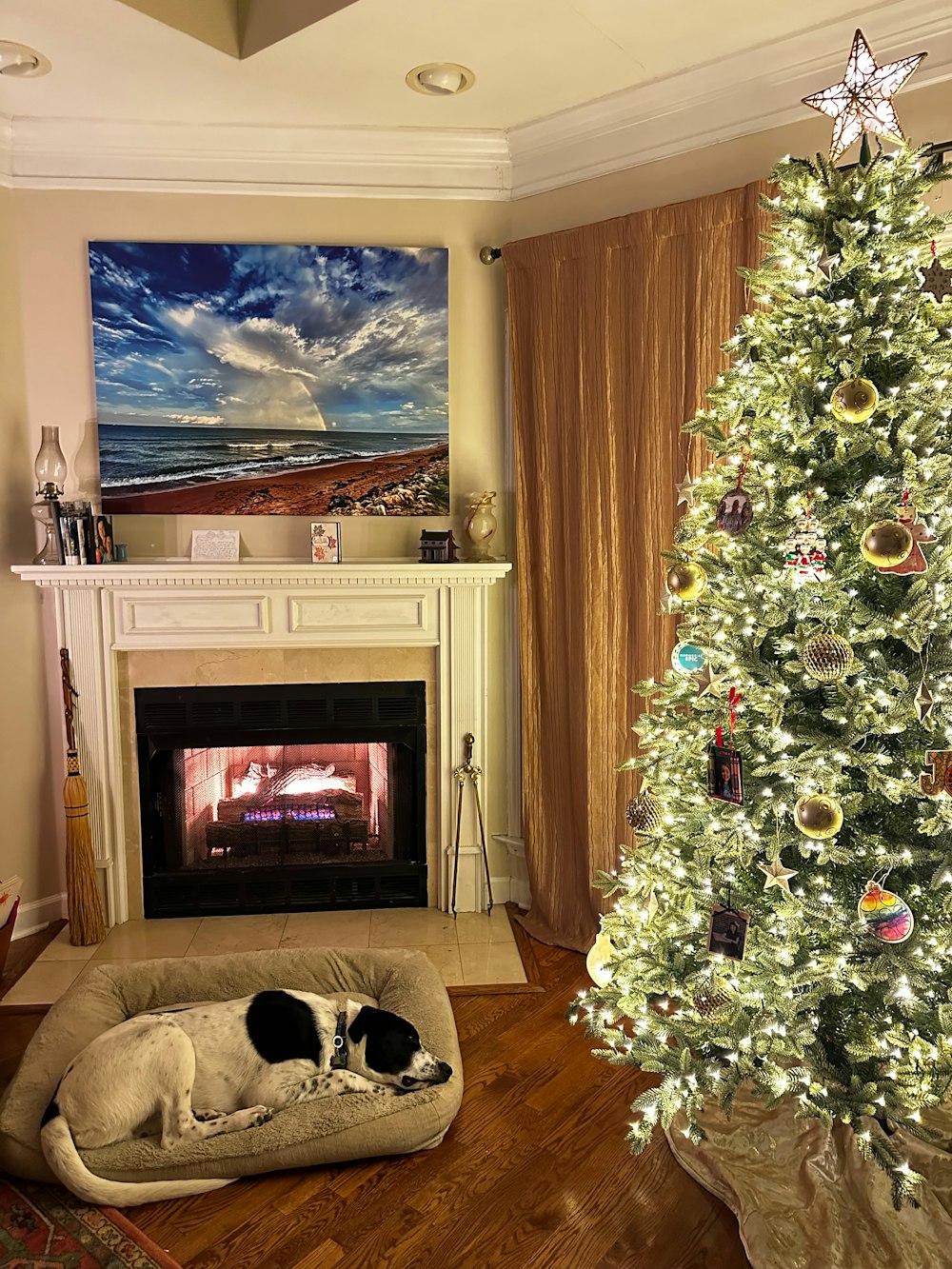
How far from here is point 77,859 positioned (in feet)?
10.9

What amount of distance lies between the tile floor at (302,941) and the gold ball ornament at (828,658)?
5.88 ft

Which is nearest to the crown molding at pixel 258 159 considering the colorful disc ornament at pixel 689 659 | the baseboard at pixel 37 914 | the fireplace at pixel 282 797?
the fireplace at pixel 282 797

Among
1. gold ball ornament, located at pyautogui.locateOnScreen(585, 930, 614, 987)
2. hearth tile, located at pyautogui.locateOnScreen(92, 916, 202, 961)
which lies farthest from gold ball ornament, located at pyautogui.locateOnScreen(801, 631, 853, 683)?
hearth tile, located at pyautogui.locateOnScreen(92, 916, 202, 961)

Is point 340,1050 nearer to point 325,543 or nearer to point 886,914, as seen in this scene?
point 886,914

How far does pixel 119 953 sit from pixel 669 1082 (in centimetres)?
217

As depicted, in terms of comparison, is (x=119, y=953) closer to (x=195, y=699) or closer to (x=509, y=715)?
(x=195, y=699)

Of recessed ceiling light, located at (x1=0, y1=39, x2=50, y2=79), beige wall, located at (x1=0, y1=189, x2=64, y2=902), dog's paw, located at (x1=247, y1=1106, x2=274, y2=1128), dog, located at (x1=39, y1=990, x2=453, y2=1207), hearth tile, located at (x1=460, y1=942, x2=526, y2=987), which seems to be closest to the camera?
dog, located at (x1=39, y1=990, x2=453, y2=1207)

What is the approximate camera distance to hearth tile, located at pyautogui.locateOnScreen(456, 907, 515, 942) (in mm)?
3366

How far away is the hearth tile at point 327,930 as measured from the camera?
332cm

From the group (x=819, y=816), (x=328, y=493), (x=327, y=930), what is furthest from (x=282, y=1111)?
(x=328, y=493)

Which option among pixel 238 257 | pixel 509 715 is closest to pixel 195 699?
pixel 509 715

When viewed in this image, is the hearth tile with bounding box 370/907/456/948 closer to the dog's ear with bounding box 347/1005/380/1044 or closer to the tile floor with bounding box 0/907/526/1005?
the tile floor with bounding box 0/907/526/1005

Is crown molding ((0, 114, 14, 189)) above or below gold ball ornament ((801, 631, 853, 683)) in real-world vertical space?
above

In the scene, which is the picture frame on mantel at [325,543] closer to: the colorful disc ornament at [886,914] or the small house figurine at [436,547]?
the small house figurine at [436,547]
